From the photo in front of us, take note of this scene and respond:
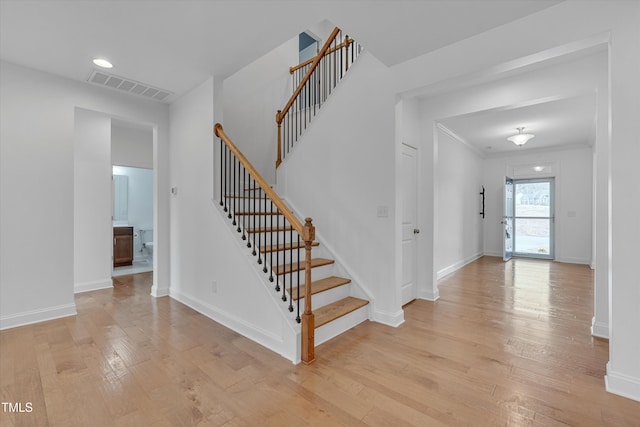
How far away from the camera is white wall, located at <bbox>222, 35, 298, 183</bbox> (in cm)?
474

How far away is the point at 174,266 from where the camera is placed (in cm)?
407

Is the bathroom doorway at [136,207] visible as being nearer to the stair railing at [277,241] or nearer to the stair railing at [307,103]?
the stair railing at [307,103]

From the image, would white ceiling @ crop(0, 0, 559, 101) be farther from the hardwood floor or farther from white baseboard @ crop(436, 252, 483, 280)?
white baseboard @ crop(436, 252, 483, 280)

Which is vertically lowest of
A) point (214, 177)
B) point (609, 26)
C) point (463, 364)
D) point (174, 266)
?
point (463, 364)

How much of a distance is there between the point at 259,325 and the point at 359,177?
192cm

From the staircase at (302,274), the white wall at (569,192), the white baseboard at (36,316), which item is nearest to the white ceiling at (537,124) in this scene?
the white wall at (569,192)

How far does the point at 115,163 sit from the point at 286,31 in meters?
4.28

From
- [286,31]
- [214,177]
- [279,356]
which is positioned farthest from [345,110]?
[279,356]

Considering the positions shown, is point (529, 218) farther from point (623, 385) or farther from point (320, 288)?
point (320, 288)

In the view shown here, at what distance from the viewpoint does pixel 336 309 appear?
2.95 meters

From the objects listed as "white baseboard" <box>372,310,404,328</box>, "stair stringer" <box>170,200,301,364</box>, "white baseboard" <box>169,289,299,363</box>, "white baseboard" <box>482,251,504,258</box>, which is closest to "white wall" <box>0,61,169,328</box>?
"white baseboard" <box>169,289,299,363</box>

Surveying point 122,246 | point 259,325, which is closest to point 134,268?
point 122,246

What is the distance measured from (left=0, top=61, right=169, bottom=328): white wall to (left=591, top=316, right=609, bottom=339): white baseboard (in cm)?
562

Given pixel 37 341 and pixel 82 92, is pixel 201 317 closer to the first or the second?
pixel 37 341
